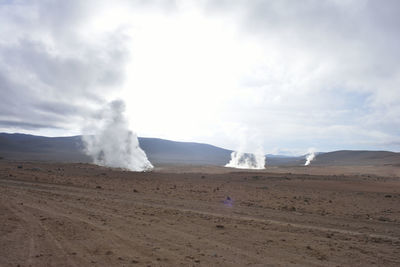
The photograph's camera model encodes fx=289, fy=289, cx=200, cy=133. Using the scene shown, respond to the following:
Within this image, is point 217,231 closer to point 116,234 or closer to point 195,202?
point 116,234

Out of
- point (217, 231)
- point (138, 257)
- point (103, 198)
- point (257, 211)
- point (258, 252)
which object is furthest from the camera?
point (103, 198)

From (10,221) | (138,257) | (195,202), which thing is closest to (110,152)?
(195,202)

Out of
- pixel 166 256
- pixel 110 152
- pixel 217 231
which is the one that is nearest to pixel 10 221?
pixel 166 256

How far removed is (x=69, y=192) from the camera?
15.8 meters

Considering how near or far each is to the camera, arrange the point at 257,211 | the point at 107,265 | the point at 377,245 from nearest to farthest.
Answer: the point at 107,265 < the point at 377,245 < the point at 257,211

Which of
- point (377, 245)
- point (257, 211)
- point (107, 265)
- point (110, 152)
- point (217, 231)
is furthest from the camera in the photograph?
point (110, 152)

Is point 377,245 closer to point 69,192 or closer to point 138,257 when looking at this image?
point 138,257

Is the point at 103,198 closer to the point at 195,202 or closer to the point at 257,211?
the point at 195,202

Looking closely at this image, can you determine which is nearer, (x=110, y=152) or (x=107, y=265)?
(x=107, y=265)

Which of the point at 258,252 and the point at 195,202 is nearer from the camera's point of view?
the point at 258,252

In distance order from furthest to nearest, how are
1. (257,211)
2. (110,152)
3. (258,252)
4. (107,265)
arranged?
(110,152)
(257,211)
(258,252)
(107,265)

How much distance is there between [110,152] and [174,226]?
47.6 meters

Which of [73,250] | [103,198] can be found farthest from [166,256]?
[103,198]

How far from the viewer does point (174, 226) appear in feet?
31.2
